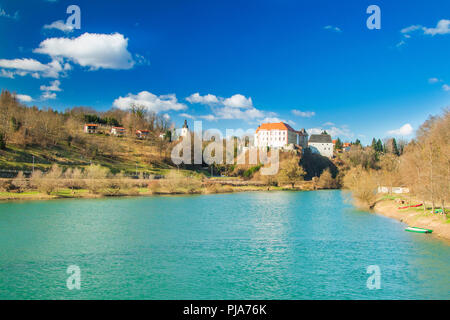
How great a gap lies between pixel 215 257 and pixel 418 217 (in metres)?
21.8

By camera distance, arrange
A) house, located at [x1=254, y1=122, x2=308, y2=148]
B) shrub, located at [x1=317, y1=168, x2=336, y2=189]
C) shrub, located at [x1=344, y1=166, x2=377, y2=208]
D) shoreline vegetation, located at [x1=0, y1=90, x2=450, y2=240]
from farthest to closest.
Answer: house, located at [x1=254, y1=122, x2=308, y2=148] < shrub, located at [x1=317, y1=168, x2=336, y2=189] < shrub, located at [x1=344, y1=166, x2=377, y2=208] < shoreline vegetation, located at [x1=0, y1=90, x2=450, y2=240]

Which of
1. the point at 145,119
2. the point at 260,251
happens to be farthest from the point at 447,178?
the point at 145,119

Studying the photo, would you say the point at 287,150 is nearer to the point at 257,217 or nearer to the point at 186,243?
the point at 257,217

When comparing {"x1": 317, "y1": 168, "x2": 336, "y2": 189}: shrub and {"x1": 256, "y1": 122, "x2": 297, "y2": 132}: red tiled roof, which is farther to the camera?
{"x1": 256, "y1": 122, "x2": 297, "y2": 132}: red tiled roof

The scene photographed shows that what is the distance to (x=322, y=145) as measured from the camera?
438 feet

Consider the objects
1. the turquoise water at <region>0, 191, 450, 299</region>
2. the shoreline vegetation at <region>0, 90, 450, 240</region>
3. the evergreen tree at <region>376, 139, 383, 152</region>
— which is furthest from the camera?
the evergreen tree at <region>376, 139, 383, 152</region>

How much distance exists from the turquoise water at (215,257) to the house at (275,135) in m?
88.4

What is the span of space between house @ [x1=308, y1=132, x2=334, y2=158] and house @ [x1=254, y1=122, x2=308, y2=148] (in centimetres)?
641

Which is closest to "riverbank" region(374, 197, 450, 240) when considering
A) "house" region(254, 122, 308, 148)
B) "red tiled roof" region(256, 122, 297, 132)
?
"house" region(254, 122, 308, 148)

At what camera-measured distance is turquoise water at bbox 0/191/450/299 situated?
16906mm

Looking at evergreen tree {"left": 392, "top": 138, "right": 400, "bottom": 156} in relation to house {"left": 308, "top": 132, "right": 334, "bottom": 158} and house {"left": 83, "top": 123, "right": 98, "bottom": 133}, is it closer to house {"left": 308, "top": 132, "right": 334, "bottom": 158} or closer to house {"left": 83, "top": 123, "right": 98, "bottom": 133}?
house {"left": 308, "top": 132, "right": 334, "bottom": 158}

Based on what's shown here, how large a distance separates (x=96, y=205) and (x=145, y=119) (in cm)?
10389

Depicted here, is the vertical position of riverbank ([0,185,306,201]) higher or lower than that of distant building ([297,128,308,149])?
lower
